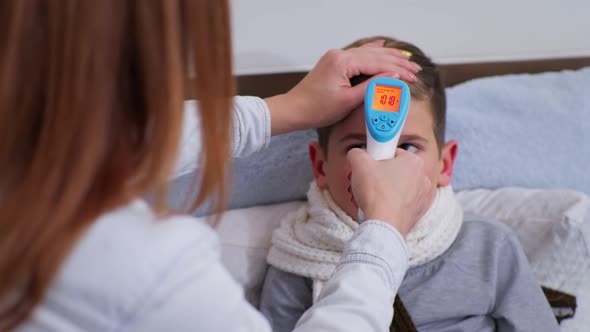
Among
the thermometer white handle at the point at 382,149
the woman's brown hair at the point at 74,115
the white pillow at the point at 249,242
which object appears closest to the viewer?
the woman's brown hair at the point at 74,115

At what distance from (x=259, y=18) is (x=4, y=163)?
0.85m

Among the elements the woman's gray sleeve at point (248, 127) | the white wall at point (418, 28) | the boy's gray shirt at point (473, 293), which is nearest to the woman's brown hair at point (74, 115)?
the woman's gray sleeve at point (248, 127)

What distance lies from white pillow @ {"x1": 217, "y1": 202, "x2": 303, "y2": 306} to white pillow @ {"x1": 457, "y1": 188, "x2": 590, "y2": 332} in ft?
1.31

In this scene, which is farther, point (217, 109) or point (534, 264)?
point (534, 264)

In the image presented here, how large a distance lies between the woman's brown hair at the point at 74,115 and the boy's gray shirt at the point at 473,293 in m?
0.58

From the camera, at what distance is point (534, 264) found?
3.60ft

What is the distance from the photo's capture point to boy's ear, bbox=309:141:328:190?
41.6 inches

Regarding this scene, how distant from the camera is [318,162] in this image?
1075mm

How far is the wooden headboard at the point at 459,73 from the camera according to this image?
129 cm

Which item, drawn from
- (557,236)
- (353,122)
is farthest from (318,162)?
(557,236)

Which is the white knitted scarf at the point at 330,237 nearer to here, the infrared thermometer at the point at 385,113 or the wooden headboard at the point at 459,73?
the infrared thermometer at the point at 385,113

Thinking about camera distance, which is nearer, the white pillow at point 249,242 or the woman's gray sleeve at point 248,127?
the woman's gray sleeve at point 248,127

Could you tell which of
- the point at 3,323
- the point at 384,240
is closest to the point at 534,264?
the point at 384,240

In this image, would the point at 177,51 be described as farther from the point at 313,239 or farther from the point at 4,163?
the point at 313,239
